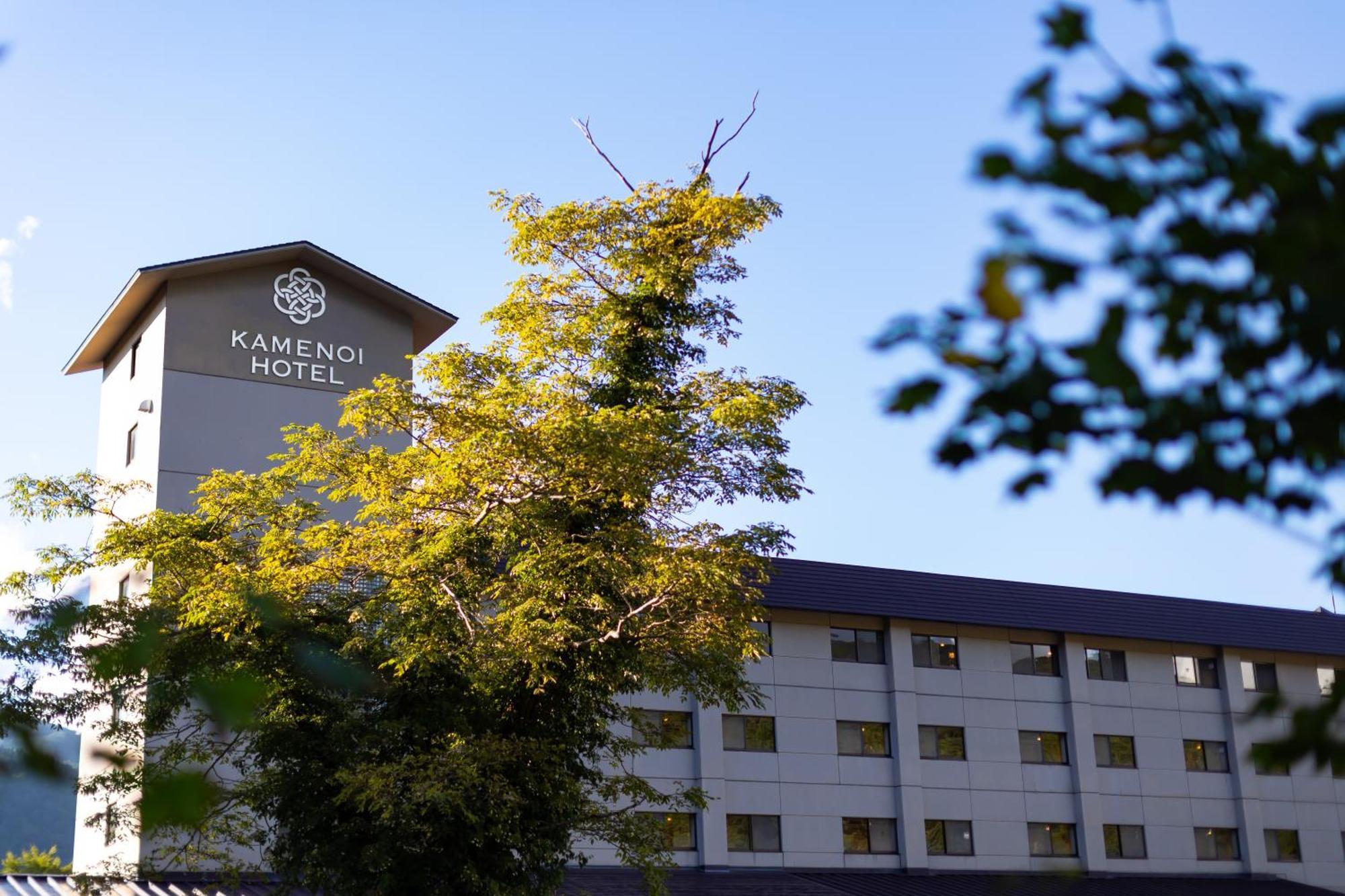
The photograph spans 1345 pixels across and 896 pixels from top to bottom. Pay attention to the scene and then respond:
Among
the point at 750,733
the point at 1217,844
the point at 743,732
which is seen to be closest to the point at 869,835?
the point at 750,733

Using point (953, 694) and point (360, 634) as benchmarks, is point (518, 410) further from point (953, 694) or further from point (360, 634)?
point (953, 694)

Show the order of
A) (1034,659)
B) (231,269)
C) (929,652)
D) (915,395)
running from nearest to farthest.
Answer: (915,395) → (231,269) → (929,652) → (1034,659)

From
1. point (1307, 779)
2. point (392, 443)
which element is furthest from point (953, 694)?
point (392, 443)

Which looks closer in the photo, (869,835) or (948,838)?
(869,835)

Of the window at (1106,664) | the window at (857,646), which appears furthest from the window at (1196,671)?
the window at (857,646)

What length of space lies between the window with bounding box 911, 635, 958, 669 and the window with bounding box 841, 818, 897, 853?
415 centimetres

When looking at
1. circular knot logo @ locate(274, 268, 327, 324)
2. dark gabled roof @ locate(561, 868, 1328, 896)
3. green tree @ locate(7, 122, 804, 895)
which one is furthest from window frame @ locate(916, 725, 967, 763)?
circular knot logo @ locate(274, 268, 327, 324)

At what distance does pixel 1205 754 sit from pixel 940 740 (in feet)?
29.2

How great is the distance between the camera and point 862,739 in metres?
36.0

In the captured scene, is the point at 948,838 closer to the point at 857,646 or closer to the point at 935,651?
the point at 935,651

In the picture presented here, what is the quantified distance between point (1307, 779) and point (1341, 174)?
4335cm

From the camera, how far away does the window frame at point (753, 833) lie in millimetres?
33844

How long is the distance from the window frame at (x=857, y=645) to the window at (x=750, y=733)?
8.56 ft

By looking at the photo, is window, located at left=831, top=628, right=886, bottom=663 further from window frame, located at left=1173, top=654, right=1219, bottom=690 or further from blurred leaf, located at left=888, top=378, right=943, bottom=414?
blurred leaf, located at left=888, top=378, right=943, bottom=414
